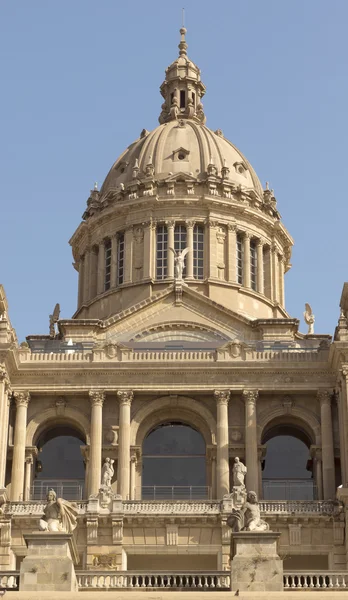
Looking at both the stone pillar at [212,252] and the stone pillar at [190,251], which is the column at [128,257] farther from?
the stone pillar at [212,252]

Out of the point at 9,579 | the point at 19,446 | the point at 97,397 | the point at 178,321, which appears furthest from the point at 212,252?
the point at 9,579

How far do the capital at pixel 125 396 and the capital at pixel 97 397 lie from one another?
0.78 metres

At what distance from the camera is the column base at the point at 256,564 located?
145 feet

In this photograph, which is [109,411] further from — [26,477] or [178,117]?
[178,117]

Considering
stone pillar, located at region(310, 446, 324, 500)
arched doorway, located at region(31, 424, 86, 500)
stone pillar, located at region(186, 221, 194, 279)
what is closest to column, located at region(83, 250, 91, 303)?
stone pillar, located at region(186, 221, 194, 279)

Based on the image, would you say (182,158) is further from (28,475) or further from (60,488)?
(28,475)

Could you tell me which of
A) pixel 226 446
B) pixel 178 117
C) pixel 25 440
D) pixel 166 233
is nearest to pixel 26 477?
pixel 25 440

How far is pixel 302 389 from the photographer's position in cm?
6706

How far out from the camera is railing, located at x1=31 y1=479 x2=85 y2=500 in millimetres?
65938

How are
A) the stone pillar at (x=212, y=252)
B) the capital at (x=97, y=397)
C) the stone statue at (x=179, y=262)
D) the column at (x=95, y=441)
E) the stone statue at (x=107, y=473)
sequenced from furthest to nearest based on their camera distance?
the stone pillar at (x=212, y=252) → the stone statue at (x=179, y=262) → the capital at (x=97, y=397) → the column at (x=95, y=441) → the stone statue at (x=107, y=473)

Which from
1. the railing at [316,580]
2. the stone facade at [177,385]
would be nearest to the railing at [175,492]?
the stone facade at [177,385]

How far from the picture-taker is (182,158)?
8638 centimetres

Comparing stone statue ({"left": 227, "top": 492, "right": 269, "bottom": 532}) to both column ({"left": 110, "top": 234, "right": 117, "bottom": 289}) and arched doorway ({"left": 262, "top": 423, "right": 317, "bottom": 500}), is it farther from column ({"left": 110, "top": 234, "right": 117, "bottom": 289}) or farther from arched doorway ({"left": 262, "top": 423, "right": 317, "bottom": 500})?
column ({"left": 110, "top": 234, "right": 117, "bottom": 289})

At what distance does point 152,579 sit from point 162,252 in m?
36.4
